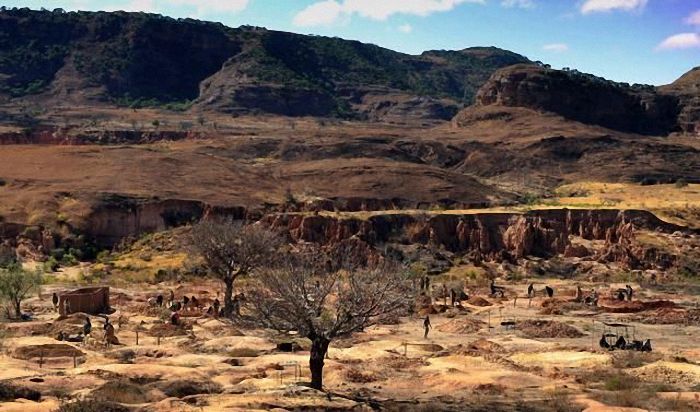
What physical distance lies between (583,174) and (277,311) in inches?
3494

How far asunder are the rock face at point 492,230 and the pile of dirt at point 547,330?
86.4ft

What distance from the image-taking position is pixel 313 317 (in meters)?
30.0

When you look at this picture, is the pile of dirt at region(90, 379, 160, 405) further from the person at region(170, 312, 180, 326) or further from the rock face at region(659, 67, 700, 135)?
the rock face at region(659, 67, 700, 135)

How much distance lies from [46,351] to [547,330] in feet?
76.5

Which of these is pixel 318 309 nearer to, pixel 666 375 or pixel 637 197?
pixel 666 375

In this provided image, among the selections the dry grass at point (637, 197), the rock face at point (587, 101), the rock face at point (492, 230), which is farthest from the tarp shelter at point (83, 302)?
the rock face at point (587, 101)

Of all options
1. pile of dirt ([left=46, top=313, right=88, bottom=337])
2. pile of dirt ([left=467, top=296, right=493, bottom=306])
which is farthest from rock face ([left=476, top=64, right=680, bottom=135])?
pile of dirt ([left=46, top=313, right=88, bottom=337])

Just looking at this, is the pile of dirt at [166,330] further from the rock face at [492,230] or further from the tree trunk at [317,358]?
the rock face at [492,230]

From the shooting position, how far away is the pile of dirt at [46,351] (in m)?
35.0

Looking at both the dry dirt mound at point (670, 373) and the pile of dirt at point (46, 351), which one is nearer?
the dry dirt mound at point (670, 373)

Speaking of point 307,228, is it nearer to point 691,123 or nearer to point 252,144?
point 252,144

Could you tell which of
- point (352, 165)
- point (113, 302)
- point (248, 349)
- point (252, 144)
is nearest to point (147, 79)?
point (252, 144)

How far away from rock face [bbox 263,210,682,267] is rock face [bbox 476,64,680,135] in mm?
68111

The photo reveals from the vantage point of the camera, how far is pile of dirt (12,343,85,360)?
35.0 m
